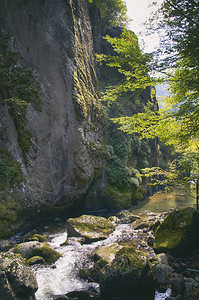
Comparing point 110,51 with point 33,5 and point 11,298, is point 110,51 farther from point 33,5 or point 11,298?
point 11,298

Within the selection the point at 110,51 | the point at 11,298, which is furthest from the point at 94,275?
the point at 110,51

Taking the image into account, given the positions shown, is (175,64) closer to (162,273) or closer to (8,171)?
(162,273)

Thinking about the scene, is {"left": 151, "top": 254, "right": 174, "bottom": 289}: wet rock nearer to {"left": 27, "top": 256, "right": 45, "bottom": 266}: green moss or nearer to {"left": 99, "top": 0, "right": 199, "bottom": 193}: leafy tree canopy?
{"left": 99, "top": 0, "right": 199, "bottom": 193}: leafy tree canopy

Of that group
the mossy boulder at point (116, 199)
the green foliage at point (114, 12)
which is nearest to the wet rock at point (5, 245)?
the mossy boulder at point (116, 199)

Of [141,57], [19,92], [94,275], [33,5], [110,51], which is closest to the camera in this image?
[141,57]

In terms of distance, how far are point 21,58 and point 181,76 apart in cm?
995

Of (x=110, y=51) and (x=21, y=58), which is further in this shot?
(x=110, y=51)

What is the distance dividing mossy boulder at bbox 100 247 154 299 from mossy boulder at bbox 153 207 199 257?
204 centimetres

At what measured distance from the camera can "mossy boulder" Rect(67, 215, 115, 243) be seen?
8.85 m

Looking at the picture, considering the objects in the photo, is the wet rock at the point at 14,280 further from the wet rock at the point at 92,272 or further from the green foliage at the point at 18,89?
the green foliage at the point at 18,89

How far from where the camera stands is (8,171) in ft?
31.3

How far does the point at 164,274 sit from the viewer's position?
218 inches

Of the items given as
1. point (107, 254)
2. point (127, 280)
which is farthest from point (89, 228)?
point (127, 280)

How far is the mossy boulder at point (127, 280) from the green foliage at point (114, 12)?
2940 centimetres
